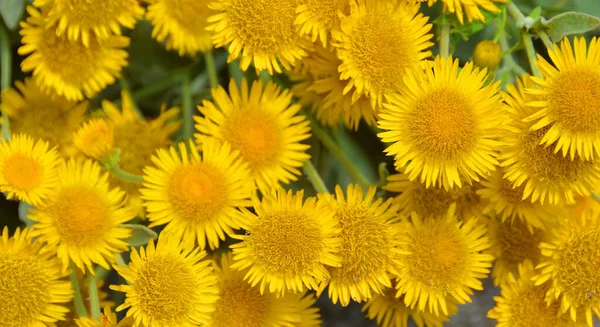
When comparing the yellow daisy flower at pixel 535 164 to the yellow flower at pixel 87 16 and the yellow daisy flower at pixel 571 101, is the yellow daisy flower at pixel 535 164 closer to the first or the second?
the yellow daisy flower at pixel 571 101

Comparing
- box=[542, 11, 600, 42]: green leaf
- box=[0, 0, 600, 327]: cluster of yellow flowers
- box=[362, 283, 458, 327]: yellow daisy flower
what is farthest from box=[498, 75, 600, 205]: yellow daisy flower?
box=[362, 283, 458, 327]: yellow daisy flower

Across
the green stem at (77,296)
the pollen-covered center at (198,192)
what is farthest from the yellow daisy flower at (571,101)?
the green stem at (77,296)

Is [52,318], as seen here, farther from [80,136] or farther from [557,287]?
[557,287]

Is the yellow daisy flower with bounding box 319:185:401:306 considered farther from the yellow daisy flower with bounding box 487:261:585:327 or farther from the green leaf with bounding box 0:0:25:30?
the green leaf with bounding box 0:0:25:30

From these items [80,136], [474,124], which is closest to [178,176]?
[80,136]

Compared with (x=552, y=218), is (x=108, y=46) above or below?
above

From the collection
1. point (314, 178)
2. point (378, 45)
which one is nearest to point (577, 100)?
point (378, 45)
